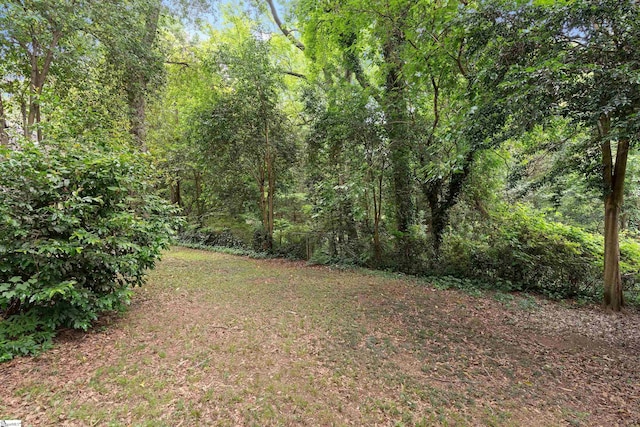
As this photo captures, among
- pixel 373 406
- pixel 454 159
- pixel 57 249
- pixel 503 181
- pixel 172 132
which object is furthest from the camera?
pixel 172 132

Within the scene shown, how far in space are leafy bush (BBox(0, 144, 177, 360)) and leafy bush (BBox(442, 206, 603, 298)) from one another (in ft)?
20.7

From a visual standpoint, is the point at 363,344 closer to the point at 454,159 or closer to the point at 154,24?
→ the point at 454,159

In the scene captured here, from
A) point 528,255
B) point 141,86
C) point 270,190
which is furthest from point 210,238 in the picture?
point 528,255

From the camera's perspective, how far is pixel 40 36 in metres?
4.23

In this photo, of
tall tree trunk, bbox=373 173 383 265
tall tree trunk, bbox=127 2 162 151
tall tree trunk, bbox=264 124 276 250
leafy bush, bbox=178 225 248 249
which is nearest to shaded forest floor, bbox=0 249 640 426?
tall tree trunk, bbox=373 173 383 265

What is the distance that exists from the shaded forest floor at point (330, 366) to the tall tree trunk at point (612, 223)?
1.15 ft

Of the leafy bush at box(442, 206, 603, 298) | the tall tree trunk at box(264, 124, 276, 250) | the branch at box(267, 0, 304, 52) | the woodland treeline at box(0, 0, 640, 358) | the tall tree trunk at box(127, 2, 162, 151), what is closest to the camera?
the woodland treeline at box(0, 0, 640, 358)

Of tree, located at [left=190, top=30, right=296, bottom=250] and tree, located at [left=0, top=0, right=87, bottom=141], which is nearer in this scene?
tree, located at [left=0, top=0, right=87, bottom=141]

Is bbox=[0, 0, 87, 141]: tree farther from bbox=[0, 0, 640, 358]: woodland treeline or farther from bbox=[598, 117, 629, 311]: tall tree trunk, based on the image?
bbox=[598, 117, 629, 311]: tall tree trunk

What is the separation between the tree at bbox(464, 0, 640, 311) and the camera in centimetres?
277

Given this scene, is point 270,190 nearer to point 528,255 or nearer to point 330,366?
point 330,366

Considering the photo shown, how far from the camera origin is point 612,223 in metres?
4.78

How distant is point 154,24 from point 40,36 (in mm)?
2628

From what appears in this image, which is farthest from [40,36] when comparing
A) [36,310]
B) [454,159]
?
[454,159]
